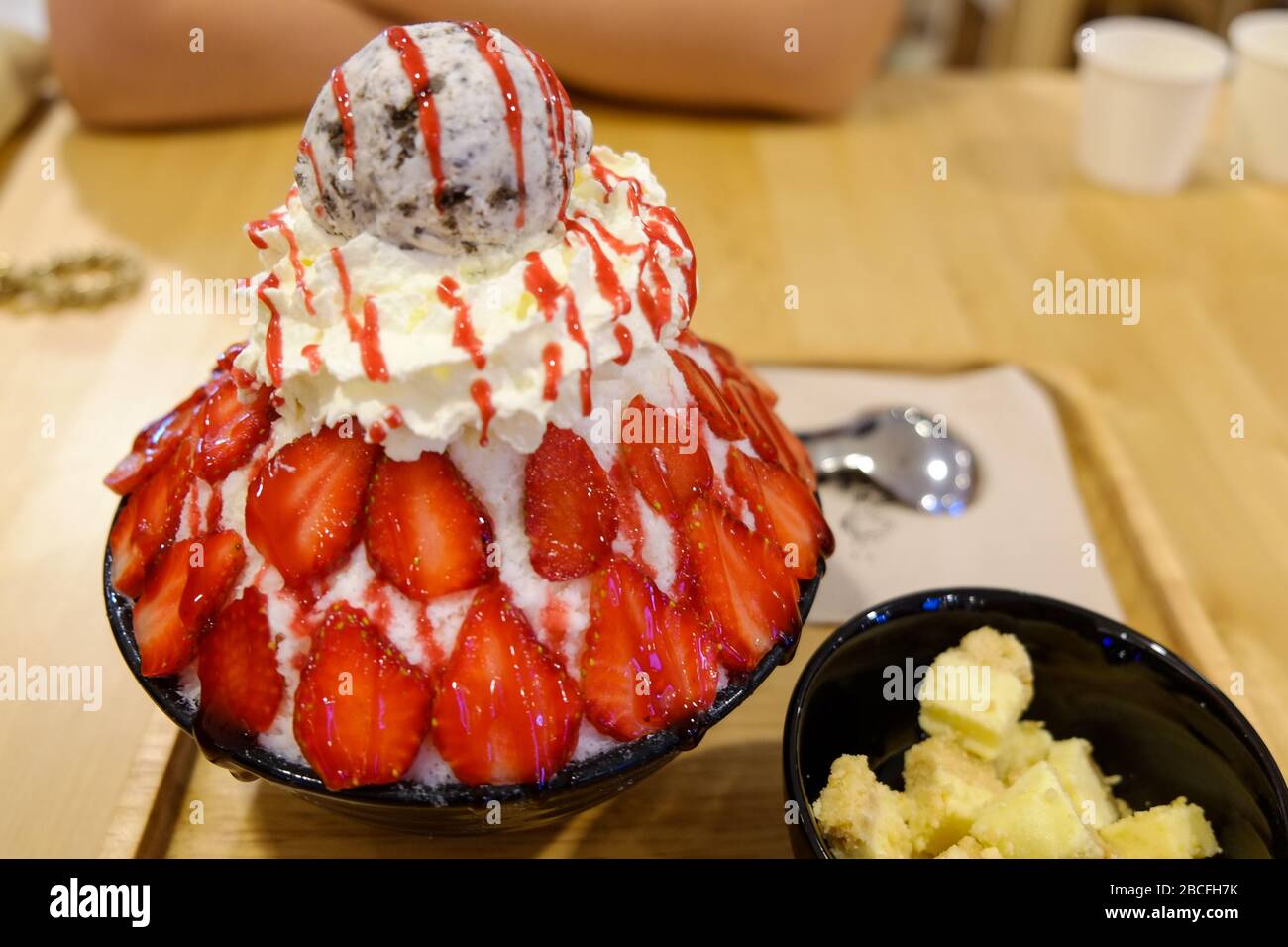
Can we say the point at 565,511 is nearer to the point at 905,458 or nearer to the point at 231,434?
the point at 231,434

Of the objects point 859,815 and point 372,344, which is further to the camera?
point 859,815

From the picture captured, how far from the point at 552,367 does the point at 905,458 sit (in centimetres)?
77

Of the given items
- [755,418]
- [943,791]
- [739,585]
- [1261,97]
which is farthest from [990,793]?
[1261,97]

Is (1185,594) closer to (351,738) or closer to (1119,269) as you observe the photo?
(1119,269)

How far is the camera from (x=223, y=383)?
982 millimetres

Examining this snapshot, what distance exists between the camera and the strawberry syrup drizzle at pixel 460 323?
30.4 inches

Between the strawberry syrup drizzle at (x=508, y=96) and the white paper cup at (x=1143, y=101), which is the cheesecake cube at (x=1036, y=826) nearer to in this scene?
the strawberry syrup drizzle at (x=508, y=96)

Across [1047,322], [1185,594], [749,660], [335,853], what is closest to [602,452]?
[749,660]

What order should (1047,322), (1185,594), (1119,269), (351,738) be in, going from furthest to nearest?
(1119,269)
(1047,322)
(1185,594)
(351,738)

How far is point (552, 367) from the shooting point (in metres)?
0.79

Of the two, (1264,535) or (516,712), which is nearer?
(516,712)

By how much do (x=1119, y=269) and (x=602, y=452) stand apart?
1.42m

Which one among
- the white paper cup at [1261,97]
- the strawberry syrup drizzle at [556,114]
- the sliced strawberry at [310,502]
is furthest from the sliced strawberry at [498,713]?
the white paper cup at [1261,97]

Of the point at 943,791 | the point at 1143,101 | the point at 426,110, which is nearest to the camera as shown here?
the point at 426,110
